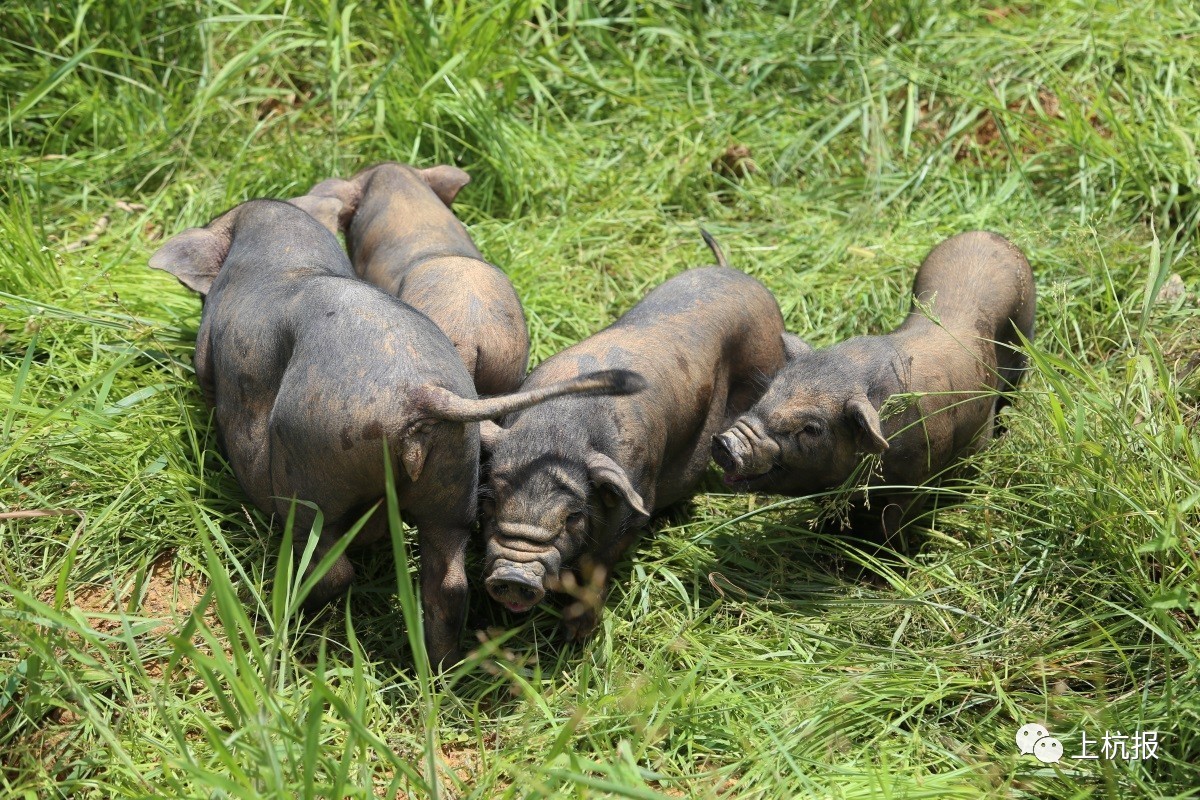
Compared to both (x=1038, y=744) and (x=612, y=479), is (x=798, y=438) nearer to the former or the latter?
(x=612, y=479)

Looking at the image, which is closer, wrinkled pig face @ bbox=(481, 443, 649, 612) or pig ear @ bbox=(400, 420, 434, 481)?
pig ear @ bbox=(400, 420, 434, 481)

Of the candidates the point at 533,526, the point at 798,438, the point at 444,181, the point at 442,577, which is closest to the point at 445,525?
the point at 442,577

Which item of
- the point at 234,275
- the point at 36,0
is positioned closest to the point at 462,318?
the point at 234,275

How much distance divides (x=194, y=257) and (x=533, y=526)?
1781 millimetres

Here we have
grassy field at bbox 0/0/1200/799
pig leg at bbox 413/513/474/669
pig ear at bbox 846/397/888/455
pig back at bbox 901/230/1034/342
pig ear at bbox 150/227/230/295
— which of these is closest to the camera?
grassy field at bbox 0/0/1200/799

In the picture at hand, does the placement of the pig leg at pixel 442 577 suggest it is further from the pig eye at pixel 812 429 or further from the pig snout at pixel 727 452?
the pig eye at pixel 812 429

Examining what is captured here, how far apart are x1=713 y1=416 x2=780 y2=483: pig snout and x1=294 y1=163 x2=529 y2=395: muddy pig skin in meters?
0.80

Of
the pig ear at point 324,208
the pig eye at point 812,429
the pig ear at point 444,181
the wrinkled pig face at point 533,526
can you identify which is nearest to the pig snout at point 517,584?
the wrinkled pig face at point 533,526

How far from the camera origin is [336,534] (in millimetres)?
3861

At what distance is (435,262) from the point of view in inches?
189

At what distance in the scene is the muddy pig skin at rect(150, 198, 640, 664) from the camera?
358 cm

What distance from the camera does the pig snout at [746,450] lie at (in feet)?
14.2

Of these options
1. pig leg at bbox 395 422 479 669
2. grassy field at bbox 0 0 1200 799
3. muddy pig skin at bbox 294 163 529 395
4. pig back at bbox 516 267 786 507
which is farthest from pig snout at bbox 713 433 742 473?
pig leg at bbox 395 422 479 669

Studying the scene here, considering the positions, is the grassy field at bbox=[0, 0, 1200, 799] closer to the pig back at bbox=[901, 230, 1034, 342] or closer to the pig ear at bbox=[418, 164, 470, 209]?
the pig back at bbox=[901, 230, 1034, 342]
